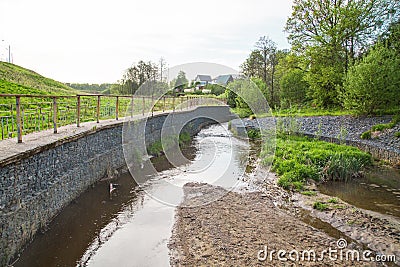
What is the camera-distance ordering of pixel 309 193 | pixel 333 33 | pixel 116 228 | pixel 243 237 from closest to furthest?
pixel 243 237 → pixel 116 228 → pixel 309 193 → pixel 333 33

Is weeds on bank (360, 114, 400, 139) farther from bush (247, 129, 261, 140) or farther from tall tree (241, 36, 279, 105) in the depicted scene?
tall tree (241, 36, 279, 105)

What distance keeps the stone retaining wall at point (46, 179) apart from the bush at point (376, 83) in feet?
47.9

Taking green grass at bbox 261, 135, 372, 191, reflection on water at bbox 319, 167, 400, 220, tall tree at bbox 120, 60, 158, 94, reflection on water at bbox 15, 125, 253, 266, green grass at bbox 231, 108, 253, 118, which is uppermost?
tall tree at bbox 120, 60, 158, 94

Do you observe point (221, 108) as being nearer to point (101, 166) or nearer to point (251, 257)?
point (101, 166)

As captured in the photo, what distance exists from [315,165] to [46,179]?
28.0 feet

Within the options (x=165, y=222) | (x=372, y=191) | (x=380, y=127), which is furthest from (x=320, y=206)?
(x=380, y=127)

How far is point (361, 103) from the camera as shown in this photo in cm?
1919

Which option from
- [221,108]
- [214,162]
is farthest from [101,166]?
[221,108]

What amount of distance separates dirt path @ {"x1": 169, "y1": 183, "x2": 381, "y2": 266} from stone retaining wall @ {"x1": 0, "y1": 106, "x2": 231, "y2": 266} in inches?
105

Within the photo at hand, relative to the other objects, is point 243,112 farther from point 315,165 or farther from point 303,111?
point 315,165

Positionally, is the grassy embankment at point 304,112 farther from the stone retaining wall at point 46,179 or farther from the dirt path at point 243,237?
the stone retaining wall at point 46,179

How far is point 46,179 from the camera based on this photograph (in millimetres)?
6680

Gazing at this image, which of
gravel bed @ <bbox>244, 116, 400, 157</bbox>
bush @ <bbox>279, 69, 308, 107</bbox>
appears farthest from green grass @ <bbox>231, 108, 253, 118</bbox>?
bush @ <bbox>279, 69, 308, 107</bbox>

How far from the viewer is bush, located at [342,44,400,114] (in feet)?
60.5
